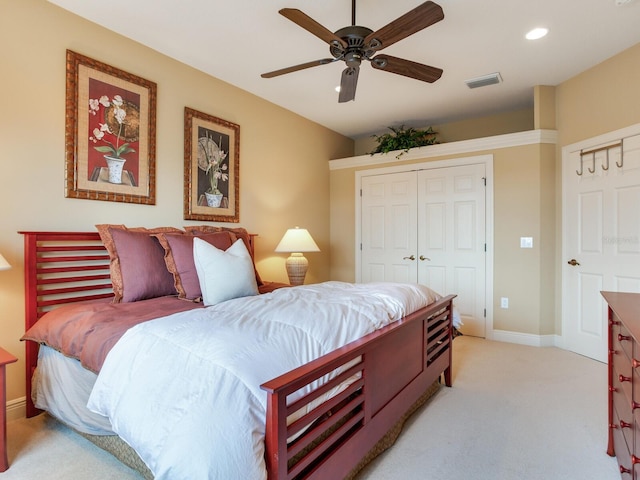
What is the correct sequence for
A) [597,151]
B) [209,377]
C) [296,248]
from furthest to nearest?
[296,248] → [597,151] → [209,377]

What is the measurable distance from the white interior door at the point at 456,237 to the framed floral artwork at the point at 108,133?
3102 mm

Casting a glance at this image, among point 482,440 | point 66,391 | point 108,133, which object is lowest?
point 482,440

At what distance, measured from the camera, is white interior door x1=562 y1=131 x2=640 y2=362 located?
3.04 meters

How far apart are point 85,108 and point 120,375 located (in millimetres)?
2032

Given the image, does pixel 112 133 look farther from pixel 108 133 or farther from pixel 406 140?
pixel 406 140

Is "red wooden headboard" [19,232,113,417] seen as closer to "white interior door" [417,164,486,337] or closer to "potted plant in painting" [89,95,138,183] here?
"potted plant in painting" [89,95,138,183]

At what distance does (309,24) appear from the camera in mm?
1971

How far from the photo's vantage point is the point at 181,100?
314cm

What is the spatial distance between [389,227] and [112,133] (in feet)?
10.8

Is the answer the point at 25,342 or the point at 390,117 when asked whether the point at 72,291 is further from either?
the point at 390,117

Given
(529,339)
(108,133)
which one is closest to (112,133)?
(108,133)

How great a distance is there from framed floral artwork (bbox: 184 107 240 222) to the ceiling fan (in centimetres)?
106

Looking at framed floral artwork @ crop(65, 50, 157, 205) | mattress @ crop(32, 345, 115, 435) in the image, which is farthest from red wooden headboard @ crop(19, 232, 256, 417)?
framed floral artwork @ crop(65, 50, 157, 205)

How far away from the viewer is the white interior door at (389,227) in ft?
15.0
